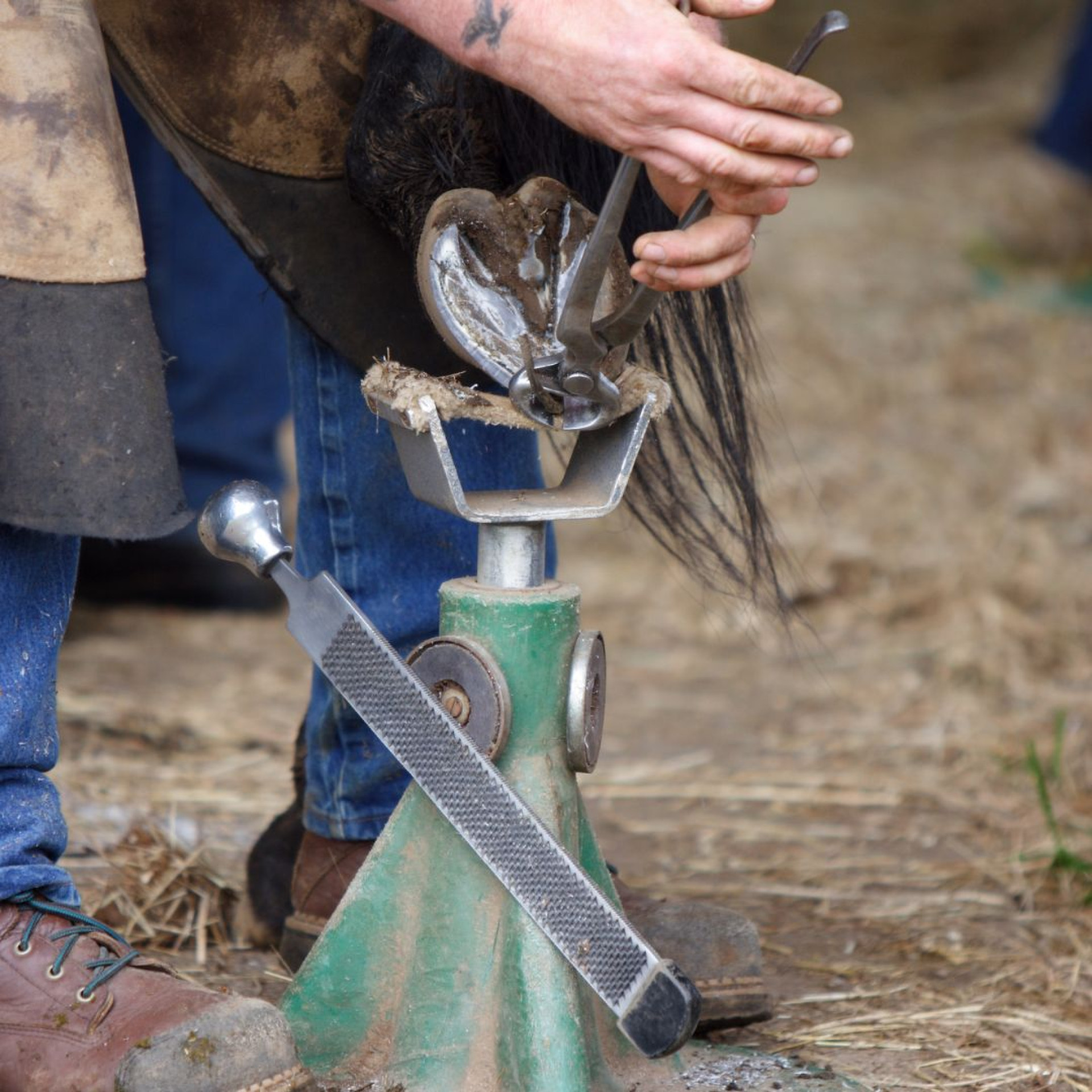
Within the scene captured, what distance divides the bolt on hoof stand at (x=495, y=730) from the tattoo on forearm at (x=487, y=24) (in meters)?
0.15

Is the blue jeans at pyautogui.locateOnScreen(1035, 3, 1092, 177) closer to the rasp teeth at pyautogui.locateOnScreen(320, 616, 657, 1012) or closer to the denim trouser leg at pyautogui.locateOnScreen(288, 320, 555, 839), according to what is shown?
the denim trouser leg at pyautogui.locateOnScreen(288, 320, 555, 839)

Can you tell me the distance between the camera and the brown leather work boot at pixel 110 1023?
977 millimetres

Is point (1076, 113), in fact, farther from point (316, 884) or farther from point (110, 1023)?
point (110, 1023)

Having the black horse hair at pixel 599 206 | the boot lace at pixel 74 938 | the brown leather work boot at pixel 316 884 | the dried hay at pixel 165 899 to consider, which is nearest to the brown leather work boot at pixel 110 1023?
the boot lace at pixel 74 938

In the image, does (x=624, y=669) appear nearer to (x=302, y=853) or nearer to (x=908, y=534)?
(x=908, y=534)

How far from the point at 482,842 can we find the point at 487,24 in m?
0.51

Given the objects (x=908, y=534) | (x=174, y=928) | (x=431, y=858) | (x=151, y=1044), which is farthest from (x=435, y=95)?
(x=908, y=534)

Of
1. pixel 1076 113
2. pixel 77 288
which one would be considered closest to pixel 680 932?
pixel 77 288

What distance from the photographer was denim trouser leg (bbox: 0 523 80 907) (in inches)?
42.0

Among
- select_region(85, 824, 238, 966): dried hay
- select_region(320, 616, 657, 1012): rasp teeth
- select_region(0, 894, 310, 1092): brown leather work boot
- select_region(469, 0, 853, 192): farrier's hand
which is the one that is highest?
select_region(469, 0, 853, 192): farrier's hand

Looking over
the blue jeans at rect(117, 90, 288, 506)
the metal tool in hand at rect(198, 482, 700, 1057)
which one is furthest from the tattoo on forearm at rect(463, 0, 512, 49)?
the blue jeans at rect(117, 90, 288, 506)

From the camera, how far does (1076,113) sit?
224 inches

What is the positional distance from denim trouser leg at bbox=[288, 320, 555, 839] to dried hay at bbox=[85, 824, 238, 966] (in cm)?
22

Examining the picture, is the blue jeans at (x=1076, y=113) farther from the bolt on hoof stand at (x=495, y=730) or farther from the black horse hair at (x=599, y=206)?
the bolt on hoof stand at (x=495, y=730)
